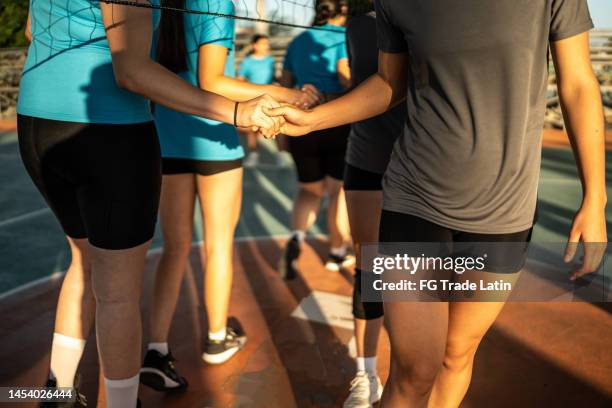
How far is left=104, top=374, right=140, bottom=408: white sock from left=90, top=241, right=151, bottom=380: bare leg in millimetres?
22

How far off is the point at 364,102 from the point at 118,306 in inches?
43.3

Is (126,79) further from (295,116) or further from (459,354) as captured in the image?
(459,354)

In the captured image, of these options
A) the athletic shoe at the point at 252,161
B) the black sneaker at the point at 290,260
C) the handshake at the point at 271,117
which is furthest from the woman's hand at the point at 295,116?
the athletic shoe at the point at 252,161

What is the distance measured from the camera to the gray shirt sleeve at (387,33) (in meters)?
1.65

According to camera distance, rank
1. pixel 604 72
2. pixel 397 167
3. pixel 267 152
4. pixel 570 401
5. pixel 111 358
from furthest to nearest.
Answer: pixel 604 72 < pixel 267 152 < pixel 570 401 < pixel 111 358 < pixel 397 167

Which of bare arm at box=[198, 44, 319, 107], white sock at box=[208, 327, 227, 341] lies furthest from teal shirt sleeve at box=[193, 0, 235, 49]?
white sock at box=[208, 327, 227, 341]

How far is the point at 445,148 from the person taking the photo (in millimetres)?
1586

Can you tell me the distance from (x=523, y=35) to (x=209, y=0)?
123 centimetres

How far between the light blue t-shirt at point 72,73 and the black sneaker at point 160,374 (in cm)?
134

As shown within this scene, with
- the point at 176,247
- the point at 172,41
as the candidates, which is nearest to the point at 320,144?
the point at 176,247

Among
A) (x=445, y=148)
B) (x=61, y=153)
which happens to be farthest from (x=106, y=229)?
(x=445, y=148)

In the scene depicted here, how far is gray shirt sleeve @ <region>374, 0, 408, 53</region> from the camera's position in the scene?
1648 mm

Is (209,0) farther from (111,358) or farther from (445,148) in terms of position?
(111,358)

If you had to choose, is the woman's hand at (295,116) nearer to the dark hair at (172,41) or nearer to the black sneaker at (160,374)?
the dark hair at (172,41)
